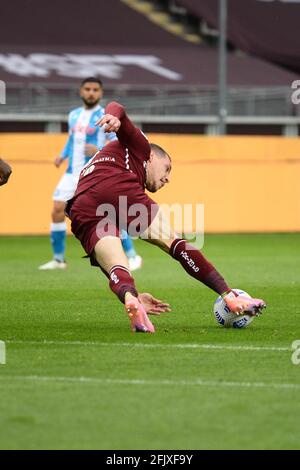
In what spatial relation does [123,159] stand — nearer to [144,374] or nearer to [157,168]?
[157,168]

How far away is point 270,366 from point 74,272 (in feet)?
24.9

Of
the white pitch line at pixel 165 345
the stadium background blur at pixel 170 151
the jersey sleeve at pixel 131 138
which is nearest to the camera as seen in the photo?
the stadium background blur at pixel 170 151

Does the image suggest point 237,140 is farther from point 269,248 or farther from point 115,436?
point 115,436

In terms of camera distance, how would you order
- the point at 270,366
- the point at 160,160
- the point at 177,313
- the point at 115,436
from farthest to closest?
the point at 177,313
the point at 160,160
the point at 270,366
the point at 115,436

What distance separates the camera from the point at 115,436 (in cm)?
572

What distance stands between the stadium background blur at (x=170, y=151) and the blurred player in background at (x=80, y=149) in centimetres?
50

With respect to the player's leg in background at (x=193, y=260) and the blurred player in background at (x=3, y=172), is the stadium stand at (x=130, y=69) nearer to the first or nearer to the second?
Result: the blurred player in background at (x=3, y=172)

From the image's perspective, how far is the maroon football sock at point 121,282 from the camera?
8.79m

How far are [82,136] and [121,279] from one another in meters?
6.51

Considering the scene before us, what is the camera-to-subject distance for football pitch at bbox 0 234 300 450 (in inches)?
227

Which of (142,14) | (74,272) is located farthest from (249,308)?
(142,14)

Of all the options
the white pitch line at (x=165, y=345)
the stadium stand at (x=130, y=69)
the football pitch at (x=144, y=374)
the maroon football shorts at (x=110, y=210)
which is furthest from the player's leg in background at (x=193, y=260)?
the stadium stand at (x=130, y=69)

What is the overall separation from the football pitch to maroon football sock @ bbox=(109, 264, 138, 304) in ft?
1.02

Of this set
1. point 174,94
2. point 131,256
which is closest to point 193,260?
point 131,256
